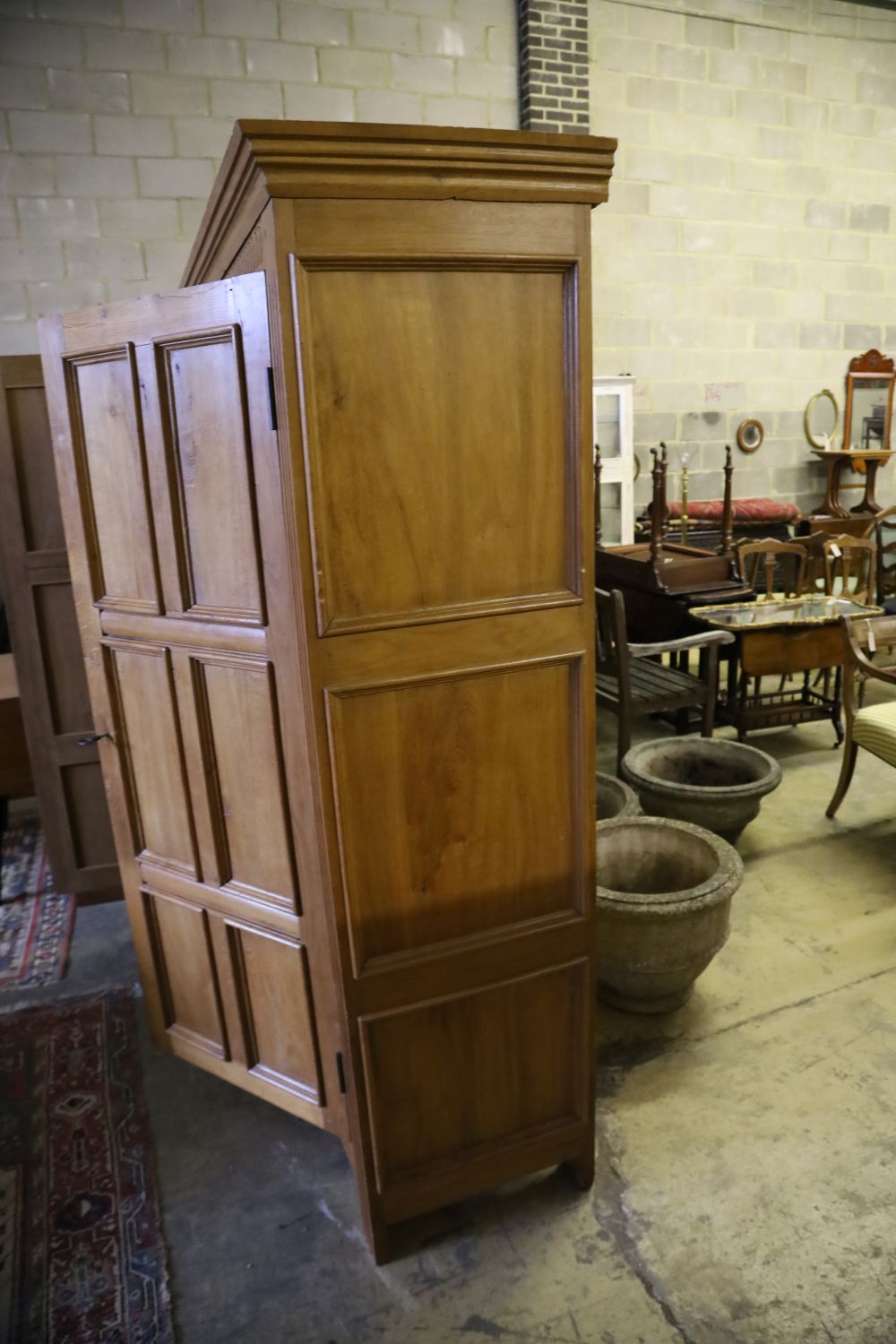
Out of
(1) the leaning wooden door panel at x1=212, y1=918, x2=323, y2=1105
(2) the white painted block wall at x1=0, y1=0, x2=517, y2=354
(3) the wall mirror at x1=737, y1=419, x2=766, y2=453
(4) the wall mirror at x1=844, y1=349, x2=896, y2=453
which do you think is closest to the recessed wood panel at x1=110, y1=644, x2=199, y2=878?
(1) the leaning wooden door panel at x1=212, y1=918, x2=323, y2=1105

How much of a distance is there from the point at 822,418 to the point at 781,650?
4348 mm

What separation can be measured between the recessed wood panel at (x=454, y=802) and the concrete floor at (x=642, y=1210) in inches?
28.7

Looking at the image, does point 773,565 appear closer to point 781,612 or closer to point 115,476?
point 781,612

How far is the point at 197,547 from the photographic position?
1838mm

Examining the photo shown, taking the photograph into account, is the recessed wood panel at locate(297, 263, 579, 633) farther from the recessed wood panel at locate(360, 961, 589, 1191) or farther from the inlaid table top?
the inlaid table top

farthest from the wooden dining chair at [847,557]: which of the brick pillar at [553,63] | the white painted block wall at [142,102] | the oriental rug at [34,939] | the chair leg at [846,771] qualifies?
the oriental rug at [34,939]

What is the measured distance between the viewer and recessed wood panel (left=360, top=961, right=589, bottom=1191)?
177 centimetres

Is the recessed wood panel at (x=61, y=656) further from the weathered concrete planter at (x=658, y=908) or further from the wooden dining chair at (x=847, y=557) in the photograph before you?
the wooden dining chair at (x=847, y=557)

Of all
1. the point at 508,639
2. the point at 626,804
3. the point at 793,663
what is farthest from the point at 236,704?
the point at 793,663

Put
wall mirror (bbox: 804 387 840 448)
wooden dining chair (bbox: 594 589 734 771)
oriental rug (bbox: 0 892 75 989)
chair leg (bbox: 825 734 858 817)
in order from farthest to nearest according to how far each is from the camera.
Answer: wall mirror (bbox: 804 387 840 448) → wooden dining chair (bbox: 594 589 734 771) → chair leg (bbox: 825 734 858 817) → oriental rug (bbox: 0 892 75 989)

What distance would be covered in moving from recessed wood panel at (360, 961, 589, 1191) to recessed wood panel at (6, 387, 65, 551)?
2.21 metres

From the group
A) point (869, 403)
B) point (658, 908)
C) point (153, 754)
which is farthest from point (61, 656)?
point (869, 403)

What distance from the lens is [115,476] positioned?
78.2 inches

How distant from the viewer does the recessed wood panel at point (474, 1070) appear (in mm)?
1768
